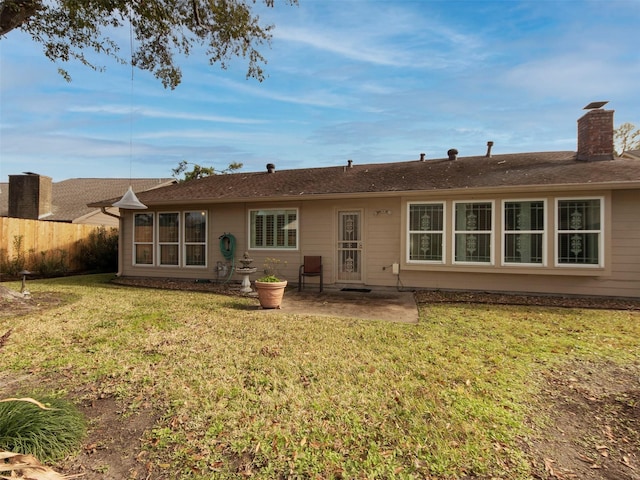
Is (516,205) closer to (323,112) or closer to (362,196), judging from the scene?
(362,196)

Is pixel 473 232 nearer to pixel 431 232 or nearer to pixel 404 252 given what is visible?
pixel 431 232

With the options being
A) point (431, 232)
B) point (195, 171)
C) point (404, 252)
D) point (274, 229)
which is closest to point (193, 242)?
point (274, 229)

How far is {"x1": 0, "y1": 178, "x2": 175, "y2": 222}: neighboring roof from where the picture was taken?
16750 mm

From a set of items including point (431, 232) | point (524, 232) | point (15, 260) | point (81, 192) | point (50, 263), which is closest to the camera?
point (524, 232)

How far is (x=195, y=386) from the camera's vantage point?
3053mm

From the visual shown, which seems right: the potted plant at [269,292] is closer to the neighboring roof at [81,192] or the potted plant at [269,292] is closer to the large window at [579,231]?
the large window at [579,231]

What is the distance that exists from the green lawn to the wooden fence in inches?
261

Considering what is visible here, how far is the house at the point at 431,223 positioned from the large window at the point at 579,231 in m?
0.02

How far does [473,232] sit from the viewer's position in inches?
302

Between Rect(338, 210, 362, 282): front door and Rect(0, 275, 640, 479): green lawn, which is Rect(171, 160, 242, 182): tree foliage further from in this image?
Rect(0, 275, 640, 479): green lawn

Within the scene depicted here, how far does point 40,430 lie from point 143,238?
31.3 feet

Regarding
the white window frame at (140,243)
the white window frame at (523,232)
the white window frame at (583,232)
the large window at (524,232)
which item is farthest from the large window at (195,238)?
the white window frame at (583,232)

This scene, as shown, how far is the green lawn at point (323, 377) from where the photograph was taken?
211 cm

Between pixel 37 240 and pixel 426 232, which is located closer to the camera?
pixel 426 232
